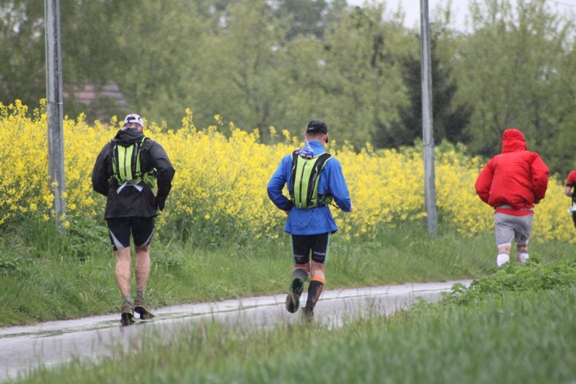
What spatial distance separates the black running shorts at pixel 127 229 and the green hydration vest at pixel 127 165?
0.29 metres

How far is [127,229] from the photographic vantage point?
363 inches

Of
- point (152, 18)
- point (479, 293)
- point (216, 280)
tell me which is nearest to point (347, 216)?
point (216, 280)

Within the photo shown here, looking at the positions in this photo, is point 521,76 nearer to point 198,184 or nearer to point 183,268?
point 198,184

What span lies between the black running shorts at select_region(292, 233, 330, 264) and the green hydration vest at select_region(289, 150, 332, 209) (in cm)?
29

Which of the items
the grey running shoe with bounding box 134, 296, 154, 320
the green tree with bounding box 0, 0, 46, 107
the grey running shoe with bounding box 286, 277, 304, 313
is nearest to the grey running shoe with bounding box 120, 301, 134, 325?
the grey running shoe with bounding box 134, 296, 154, 320

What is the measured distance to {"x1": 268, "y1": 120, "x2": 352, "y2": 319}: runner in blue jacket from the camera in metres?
8.55

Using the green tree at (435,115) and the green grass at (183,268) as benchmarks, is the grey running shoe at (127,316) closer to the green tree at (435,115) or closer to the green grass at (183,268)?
the green grass at (183,268)

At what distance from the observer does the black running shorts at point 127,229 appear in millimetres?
9164

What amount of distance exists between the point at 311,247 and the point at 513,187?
3.91 metres

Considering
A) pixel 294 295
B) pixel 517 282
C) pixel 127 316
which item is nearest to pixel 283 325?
pixel 294 295

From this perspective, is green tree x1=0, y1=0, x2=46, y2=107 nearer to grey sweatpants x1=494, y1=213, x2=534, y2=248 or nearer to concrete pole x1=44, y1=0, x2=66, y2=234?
concrete pole x1=44, y1=0, x2=66, y2=234

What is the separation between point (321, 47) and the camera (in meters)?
52.9

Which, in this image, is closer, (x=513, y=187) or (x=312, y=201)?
(x=312, y=201)

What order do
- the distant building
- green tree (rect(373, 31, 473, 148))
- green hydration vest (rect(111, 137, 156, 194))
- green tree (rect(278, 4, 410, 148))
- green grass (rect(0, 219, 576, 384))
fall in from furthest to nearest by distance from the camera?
green tree (rect(278, 4, 410, 148))
green tree (rect(373, 31, 473, 148))
the distant building
green hydration vest (rect(111, 137, 156, 194))
green grass (rect(0, 219, 576, 384))
